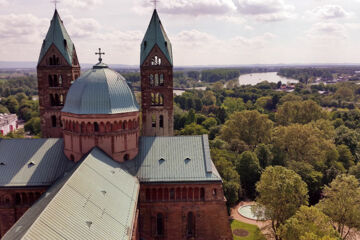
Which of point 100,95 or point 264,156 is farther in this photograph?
point 264,156

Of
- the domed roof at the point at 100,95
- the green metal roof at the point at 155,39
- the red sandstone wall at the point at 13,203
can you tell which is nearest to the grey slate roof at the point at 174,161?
the domed roof at the point at 100,95

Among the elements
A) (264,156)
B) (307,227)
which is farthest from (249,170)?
(307,227)

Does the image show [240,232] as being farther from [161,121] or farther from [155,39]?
[155,39]

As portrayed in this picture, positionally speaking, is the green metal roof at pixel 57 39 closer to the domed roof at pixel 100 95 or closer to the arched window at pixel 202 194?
the domed roof at pixel 100 95

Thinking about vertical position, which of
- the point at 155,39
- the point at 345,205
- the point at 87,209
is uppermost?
the point at 155,39

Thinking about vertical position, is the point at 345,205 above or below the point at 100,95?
below

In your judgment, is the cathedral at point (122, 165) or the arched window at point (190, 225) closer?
the cathedral at point (122, 165)

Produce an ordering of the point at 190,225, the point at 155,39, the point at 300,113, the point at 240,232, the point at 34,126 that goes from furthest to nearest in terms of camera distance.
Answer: the point at 34,126
the point at 300,113
the point at 240,232
the point at 155,39
the point at 190,225

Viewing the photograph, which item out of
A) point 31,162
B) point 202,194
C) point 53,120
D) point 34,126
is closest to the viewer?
point 202,194
